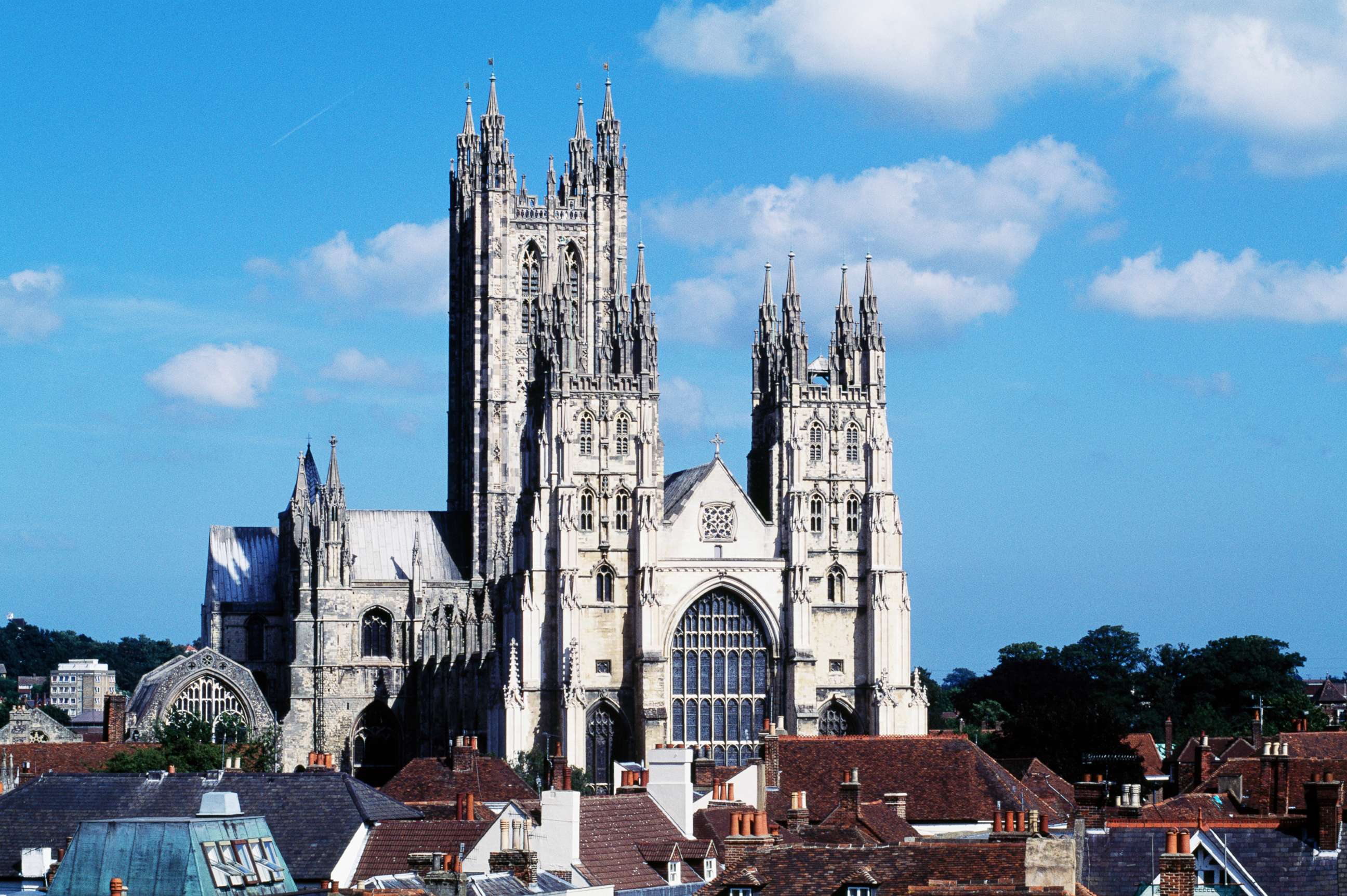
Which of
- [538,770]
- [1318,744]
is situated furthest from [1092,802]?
[538,770]

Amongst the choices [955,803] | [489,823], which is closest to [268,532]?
[955,803]

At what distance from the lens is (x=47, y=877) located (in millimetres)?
39031

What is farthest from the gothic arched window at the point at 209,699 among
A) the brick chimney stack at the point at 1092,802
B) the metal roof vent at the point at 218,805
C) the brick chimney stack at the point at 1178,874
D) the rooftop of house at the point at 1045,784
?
the brick chimney stack at the point at 1178,874

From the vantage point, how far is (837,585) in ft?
317

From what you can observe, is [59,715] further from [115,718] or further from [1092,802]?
[1092,802]

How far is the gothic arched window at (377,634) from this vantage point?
104 metres

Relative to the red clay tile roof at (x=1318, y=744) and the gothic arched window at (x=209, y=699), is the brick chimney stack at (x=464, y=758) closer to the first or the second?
the red clay tile roof at (x=1318, y=744)

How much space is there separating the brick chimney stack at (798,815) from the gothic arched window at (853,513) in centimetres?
4520

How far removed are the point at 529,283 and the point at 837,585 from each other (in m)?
21.5

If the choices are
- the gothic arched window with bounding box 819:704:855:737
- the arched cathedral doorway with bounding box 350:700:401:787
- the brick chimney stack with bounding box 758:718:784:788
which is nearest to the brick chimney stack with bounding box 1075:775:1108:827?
the brick chimney stack with bounding box 758:718:784:788

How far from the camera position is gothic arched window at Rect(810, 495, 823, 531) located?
96.7 metres

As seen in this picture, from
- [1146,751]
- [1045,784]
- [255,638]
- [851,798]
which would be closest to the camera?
[851,798]

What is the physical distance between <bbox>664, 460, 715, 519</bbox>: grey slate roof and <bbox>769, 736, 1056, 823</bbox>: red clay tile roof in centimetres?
2989

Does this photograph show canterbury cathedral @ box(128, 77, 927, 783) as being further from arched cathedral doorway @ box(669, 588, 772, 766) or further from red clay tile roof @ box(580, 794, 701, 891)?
red clay tile roof @ box(580, 794, 701, 891)
